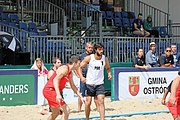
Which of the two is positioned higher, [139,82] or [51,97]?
[51,97]

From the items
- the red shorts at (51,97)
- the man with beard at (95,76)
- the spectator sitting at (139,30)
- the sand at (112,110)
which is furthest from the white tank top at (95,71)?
the spectator sitting at (139,30)

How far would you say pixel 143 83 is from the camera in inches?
558

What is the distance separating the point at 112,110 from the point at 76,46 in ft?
15.9

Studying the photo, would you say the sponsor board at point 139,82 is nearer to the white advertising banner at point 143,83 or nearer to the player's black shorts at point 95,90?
the white advertising banner at point 143,83

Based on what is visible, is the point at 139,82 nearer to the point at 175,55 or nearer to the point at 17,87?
the point at 175,55

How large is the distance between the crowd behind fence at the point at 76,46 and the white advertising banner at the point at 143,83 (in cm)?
290

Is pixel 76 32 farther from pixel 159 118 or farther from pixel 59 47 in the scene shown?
pixel 159 118

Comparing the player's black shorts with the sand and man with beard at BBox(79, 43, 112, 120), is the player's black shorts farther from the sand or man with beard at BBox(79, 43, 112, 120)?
the sand

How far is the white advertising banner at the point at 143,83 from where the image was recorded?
45.6ft

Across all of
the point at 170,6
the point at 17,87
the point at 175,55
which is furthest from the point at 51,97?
the point at 170,6

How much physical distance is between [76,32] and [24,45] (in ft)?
17.5

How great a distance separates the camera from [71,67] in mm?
8430

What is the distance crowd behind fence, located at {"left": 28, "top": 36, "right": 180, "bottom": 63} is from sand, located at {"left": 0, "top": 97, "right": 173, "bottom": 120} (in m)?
2.95

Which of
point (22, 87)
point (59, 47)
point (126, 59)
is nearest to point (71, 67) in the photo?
point (22, 87)
